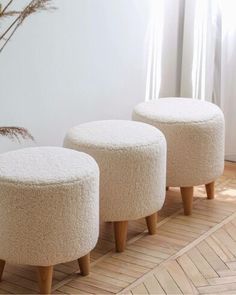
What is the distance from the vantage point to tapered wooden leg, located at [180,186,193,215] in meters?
2.94

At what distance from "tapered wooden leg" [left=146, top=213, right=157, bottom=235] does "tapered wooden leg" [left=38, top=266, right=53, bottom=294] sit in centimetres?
60

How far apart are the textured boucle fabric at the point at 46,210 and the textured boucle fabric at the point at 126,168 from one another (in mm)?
224

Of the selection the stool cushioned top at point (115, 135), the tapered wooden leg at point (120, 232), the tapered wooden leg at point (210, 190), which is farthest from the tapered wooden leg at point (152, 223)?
the tapered wooden leg at point (210, 190)

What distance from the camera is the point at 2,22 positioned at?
2.53 meters

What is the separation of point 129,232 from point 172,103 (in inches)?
26.2

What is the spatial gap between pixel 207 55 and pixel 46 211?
1717 mm

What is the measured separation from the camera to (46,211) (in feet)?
6.94

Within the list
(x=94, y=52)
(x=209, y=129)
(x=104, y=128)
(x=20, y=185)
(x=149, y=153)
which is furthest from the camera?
(x=94, y=52)

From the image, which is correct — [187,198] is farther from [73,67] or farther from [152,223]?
[73,67]

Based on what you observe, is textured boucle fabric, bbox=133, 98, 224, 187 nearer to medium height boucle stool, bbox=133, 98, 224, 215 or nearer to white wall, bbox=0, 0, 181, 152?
medium height boucle stool, bbox=133, 98, 224, 215

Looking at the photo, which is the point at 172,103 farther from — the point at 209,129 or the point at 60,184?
the point at 60,184

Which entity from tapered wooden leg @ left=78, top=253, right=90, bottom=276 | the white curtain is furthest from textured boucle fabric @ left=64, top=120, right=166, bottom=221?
the white curtain

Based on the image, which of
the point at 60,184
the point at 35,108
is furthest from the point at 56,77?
the point at 60,184

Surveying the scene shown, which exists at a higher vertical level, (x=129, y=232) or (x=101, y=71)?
(x=101, y=71)
